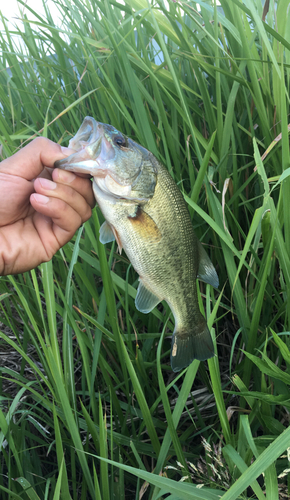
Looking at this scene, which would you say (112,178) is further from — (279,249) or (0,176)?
(279,249)

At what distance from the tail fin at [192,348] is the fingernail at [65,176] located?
60 centimetres

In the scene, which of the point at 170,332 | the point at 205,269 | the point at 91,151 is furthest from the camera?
the point at 170,332

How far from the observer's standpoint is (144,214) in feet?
3.28

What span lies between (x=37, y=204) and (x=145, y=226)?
343 mm

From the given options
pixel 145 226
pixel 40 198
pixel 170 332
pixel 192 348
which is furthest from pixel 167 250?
pixel 170 332

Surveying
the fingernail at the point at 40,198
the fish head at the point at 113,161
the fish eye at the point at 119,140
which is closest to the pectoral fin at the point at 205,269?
the fish head at the point at 113,161

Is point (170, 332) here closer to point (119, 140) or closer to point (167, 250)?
point (167, 250)

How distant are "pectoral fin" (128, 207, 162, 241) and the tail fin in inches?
12.4

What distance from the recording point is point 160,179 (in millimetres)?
988

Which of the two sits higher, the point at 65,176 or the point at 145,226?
the point at 65,176

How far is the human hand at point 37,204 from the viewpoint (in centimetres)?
106

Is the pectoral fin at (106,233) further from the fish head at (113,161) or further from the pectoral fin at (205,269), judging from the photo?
the pectoral fin at (205,269)

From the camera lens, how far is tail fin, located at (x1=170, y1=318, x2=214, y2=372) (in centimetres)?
101

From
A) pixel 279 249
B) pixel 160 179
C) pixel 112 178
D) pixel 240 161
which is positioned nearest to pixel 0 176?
pixel 112 178
